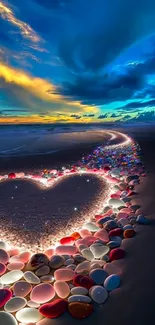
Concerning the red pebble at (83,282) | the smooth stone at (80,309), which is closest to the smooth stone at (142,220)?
the red pebble at (83,282)

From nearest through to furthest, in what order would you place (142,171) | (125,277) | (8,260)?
(125,277)
(8,260)
(142,171)

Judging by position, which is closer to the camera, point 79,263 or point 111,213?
point 79,263

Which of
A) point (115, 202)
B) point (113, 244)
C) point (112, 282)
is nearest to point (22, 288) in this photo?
point (112, 282)

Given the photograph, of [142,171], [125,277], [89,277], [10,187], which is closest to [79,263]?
[89,277]

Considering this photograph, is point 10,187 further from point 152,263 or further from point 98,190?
point 152,263

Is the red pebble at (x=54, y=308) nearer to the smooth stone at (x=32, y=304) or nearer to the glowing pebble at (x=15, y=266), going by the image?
the smooth stone at (x=32, y=304)

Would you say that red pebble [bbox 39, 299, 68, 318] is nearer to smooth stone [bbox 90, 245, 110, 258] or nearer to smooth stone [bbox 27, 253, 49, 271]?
smooth stone [bbox 27, 253, 49, 271]
